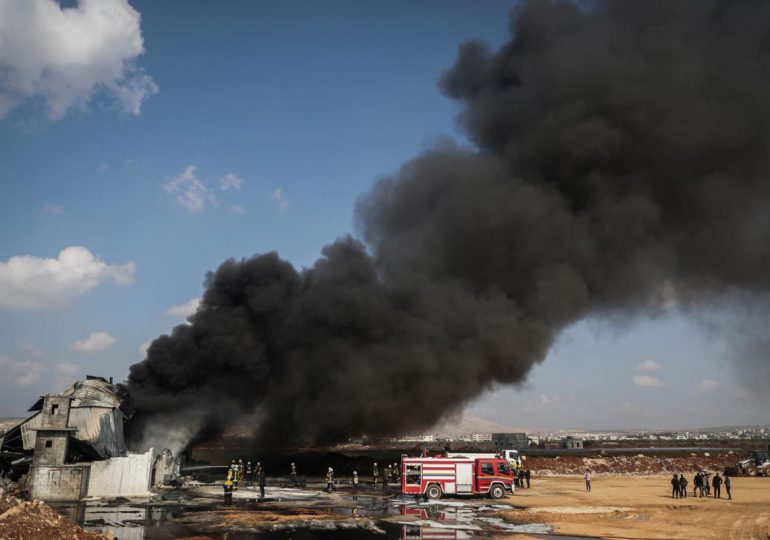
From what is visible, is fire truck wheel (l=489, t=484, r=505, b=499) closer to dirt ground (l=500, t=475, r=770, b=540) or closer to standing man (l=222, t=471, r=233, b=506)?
dirt ground (l=500, t=475, r=770, b=540)

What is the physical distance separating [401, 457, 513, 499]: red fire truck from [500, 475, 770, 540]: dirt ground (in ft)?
3.96

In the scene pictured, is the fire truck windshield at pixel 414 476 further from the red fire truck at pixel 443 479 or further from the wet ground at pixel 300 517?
the wet ground at pixel 300 517

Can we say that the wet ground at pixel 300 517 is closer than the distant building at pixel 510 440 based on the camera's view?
Yes

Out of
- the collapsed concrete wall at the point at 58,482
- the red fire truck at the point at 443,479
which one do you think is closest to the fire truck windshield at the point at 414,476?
the red fire truck at the point at 443,479

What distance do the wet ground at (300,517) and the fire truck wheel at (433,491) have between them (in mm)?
586

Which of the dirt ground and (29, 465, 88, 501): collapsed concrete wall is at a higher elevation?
(29, 465, 88, 501): collapsed concrete wall

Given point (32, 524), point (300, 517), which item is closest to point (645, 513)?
point (300, 517)

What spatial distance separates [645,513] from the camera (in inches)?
766

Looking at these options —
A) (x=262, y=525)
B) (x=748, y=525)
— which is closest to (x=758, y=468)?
(x=748, y=525)

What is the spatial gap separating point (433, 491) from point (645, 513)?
8.52 metres

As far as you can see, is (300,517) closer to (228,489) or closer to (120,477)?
(228,489)

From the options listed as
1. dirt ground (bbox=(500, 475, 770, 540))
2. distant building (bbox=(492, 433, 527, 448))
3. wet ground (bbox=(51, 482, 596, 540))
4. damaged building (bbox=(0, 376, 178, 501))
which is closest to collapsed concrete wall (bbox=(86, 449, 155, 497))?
damaged building (bbox=(0, 376, 178, 501))

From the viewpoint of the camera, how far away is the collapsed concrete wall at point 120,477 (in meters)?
23.2

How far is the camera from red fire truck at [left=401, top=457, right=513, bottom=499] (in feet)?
77.3
